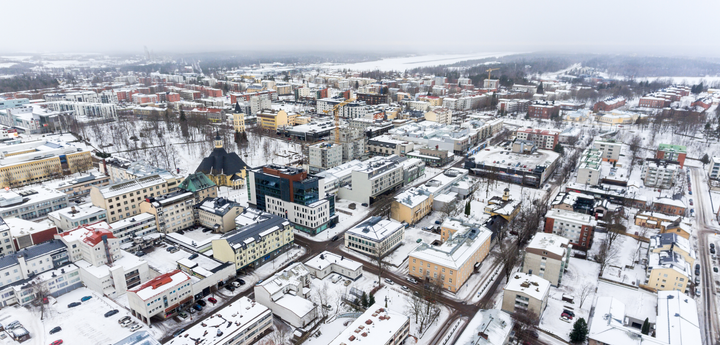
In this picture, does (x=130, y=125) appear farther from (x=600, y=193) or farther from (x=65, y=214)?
(x=600, y=193)

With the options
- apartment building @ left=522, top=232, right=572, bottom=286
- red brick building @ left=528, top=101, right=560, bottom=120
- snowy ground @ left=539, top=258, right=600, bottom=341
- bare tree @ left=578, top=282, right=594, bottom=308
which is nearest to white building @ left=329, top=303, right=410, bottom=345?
snowy ground @ left=539, top=258, right=600, bottom=341

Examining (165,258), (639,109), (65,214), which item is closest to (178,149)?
(65,214)

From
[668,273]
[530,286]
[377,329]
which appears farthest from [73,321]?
[668,273]

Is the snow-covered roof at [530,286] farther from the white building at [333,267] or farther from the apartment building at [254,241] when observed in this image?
the apartment building at [254,241]

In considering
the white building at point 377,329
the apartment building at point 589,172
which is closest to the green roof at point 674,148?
the apartment building at point 589,172

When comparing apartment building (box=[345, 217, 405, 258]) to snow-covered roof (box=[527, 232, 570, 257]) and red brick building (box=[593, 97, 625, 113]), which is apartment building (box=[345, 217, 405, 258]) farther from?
red brick building (box=[593, 97, 625, 113])

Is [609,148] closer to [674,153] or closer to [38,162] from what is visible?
[674,153]

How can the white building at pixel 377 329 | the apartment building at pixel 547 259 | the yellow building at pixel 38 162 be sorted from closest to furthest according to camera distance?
the white building at pixel 377 329
the apartment building at pixel 547 259
the yellow building at pixel 38 162
